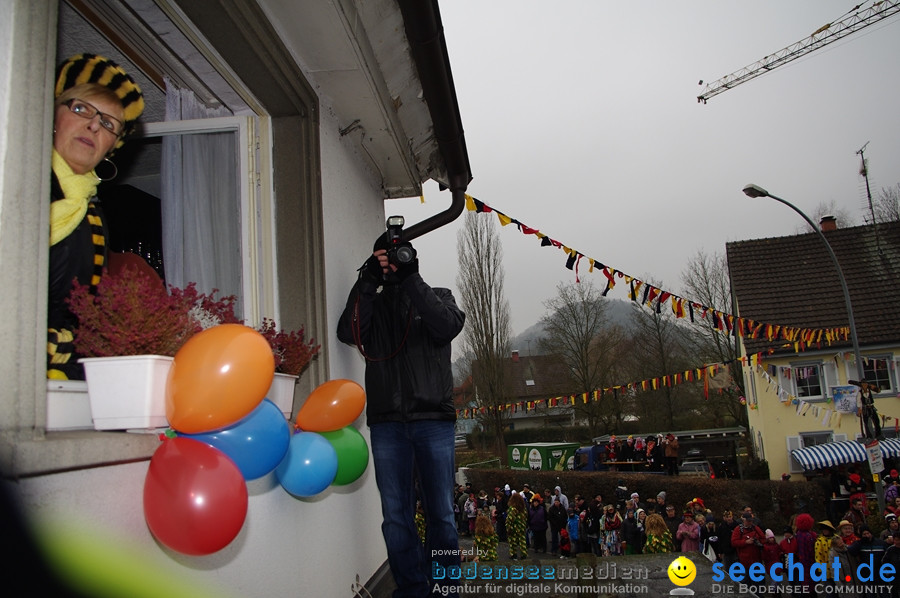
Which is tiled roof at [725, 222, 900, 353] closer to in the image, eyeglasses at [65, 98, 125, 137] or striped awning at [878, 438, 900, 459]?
striped awning at [878, 438, 900, 459]

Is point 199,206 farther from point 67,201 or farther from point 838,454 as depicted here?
point 838,454

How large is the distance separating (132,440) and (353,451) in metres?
1.23

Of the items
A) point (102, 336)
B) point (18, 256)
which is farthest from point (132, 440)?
point (18, 256)

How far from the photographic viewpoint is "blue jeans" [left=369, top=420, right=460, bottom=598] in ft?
10.5

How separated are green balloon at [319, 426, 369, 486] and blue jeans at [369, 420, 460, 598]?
0.40 meters

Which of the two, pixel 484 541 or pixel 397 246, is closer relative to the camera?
pixel 397 246

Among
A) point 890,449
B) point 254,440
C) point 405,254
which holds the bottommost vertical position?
point 890,449

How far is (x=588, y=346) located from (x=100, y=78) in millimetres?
36282

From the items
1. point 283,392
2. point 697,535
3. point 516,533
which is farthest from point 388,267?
point 516,533

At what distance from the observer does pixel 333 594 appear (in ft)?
10.6

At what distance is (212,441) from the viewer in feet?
5.99

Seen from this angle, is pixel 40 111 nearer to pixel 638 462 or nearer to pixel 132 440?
pixel 132 440

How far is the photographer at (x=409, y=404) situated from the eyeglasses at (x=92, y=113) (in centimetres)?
145

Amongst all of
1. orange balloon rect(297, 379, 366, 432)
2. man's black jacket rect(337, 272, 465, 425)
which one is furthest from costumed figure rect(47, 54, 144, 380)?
man's black jacket rect(337, 272, 465, 425)
